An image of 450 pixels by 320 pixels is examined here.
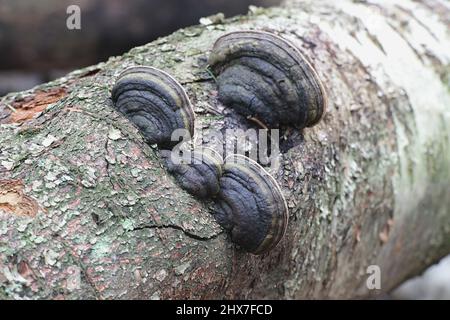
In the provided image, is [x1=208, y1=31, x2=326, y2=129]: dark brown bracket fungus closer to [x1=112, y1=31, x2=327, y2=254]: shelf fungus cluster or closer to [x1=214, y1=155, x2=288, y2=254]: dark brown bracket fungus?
[x1=112, y1=31, x2=327, y2=254]: shelf fungus cluster

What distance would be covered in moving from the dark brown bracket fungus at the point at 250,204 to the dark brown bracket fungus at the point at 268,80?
0.17 metres

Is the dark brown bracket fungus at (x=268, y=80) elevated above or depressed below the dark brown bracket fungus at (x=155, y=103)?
above

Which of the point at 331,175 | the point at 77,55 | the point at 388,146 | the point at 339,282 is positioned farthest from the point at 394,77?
the point at 77,55

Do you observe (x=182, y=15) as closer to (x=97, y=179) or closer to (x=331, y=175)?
(x=331, y=175)

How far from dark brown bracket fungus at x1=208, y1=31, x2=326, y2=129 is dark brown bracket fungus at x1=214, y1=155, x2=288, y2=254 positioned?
17cm

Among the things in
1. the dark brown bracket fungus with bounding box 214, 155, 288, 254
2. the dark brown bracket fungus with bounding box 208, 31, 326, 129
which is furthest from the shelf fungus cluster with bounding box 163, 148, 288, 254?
the dark brown bracket fungus with bounding box 208, 31, 326, 129

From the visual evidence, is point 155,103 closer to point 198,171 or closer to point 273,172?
point 198,171

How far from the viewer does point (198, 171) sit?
1171 mm

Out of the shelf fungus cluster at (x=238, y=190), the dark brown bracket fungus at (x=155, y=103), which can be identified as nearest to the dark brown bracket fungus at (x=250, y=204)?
the shelf fungus cluster at (x=238, y=190)

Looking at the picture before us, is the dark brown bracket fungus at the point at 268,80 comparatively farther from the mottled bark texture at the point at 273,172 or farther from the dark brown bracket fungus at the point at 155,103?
the dark brown bracket fungus at the point at 155,103

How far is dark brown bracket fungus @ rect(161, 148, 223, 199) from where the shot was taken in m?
1.17

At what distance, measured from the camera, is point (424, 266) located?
7.44ft

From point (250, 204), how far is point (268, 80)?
0.88 feet

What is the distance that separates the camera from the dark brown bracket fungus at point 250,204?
1169 millimetres
